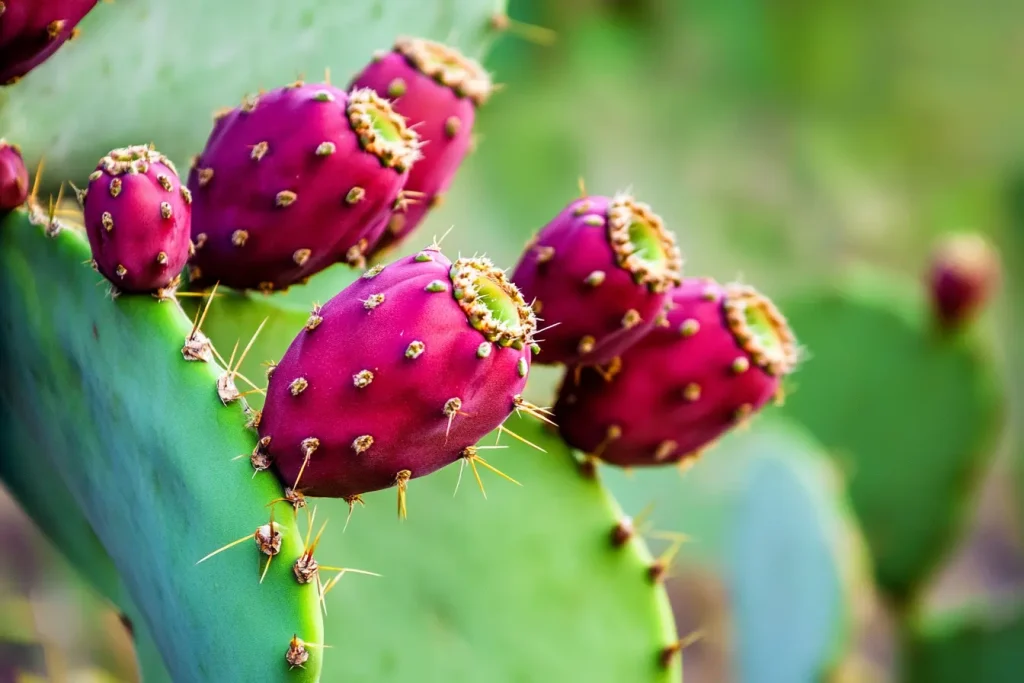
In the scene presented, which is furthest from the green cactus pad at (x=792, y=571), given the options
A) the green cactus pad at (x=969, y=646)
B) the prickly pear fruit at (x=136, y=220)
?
the prickly pear fruit at (x=136, y=220)

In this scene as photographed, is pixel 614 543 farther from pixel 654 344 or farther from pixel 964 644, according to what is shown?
pixel 964 644

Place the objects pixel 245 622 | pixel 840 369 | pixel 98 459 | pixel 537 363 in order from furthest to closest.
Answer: pixel 840 369 → pixel 537 363 → pixel 98 459 → pixel 245 622

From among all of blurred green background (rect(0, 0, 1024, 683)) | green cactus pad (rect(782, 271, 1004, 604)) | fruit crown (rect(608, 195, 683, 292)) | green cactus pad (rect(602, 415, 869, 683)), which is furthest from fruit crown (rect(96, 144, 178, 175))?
blurred green background (rect(0, 0, 1024, 683))

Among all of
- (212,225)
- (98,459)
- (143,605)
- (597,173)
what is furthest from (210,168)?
(597,173)

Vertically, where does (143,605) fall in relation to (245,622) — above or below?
below

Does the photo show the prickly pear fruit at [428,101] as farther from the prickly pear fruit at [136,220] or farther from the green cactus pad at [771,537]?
the green cactus pad at [771,537]
